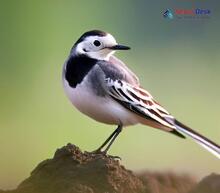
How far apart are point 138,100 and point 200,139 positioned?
1.07 feet

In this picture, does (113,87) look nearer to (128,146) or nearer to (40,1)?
(128,146)

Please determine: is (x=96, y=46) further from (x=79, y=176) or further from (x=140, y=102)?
(x=79, y=176)

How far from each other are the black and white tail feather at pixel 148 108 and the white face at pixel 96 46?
11 cm

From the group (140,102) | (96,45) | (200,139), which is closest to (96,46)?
(96,45)

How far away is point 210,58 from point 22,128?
85 cm

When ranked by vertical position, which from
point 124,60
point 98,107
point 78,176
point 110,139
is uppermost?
point 124,60

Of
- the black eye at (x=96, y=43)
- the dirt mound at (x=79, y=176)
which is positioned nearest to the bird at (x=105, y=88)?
the black eye at (x=96, y=43)

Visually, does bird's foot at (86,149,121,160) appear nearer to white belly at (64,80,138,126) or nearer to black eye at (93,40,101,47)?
white belly at (64,80,138,126)

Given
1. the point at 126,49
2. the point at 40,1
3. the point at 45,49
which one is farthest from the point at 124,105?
the point at 40,1

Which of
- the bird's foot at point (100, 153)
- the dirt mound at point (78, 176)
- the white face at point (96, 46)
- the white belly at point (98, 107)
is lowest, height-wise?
the dirt mound at point (78, 176)

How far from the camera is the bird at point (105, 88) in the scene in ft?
7.06

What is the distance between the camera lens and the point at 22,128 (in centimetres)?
223

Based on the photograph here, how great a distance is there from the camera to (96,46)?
218 centimetres

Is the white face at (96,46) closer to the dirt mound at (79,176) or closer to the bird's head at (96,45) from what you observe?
the bird's head at (96,45)
